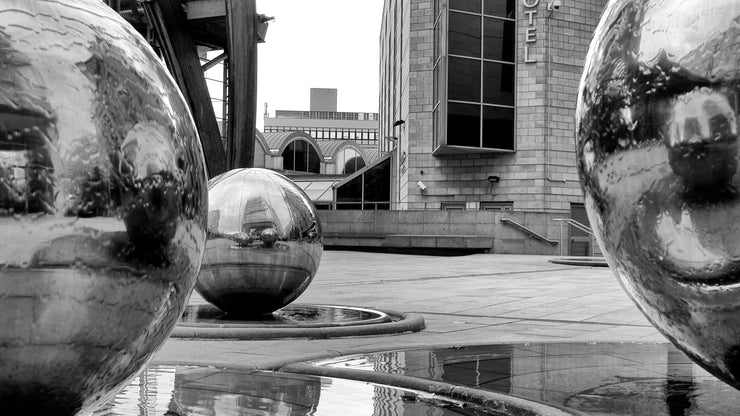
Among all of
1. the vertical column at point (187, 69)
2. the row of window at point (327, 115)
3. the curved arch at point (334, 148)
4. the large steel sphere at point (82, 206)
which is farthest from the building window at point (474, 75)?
the row of window at point (327, 115)

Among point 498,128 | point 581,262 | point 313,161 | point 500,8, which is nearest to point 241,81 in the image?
point 581,262

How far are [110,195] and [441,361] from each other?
332cm

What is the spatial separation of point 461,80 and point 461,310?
23687 mm

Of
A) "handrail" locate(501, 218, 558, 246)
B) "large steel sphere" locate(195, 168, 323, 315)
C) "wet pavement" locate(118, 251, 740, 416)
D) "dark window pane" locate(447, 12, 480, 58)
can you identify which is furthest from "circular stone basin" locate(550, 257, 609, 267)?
"large steel sphere" locate(195, 168, 323, 315)

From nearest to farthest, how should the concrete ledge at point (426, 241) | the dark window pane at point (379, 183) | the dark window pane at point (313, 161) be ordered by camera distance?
the concrete ledge at point (426, 241) → the dark window pane at point (379, 183) → the dark window pane at point (313, 161)

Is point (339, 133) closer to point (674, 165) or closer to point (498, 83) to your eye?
point (498, 83)

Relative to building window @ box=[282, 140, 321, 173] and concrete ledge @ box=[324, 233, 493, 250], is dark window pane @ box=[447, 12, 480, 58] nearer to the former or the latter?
concrete ledge @ box=[324, 233, 493, 250]

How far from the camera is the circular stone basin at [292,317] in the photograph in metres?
7.00

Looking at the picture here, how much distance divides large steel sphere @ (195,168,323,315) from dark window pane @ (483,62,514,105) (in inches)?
1044

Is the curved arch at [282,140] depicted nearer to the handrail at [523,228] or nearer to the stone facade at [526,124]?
the stone facade at [526,124]

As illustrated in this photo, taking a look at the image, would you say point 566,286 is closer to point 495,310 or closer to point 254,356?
point 495,310

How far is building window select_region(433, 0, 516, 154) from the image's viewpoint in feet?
106

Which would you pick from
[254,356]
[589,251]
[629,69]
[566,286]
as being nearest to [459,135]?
[589,251]

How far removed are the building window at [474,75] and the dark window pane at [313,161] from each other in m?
35.2
